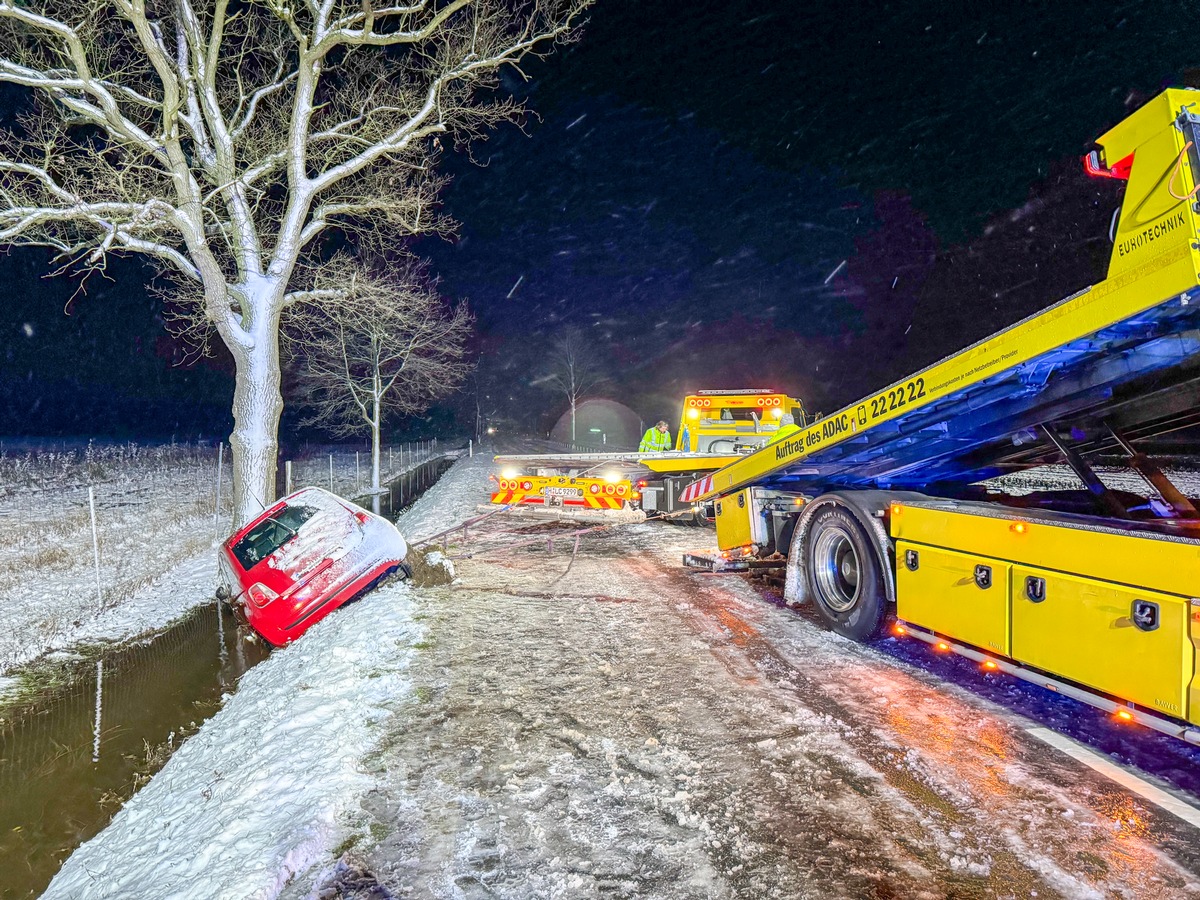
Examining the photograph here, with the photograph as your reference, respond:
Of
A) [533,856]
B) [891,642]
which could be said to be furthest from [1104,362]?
[533,856]

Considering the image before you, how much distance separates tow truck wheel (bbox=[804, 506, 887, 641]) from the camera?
569 centimetres

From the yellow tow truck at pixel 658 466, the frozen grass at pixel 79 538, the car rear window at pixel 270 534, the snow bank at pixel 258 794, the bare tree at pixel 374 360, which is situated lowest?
the snow bank at pixel 258 794

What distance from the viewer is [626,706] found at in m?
4.63

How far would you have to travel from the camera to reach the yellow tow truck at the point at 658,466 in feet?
38.5

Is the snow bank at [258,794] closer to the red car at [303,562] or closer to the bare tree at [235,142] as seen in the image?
the red car at [303,562]

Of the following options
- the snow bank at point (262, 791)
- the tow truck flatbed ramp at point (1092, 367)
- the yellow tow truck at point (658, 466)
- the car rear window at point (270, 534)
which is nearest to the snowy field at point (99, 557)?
the car rear window at point (270, 534)

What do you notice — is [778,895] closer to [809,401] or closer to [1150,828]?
[1150,828]

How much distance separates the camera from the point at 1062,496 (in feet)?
19.7

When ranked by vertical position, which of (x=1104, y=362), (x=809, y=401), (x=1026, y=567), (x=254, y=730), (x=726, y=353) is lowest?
(x=254, y=730)

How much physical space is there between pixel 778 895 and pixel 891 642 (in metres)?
3.83

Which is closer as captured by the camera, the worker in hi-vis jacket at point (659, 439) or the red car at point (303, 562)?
the red car at point (303, 562)

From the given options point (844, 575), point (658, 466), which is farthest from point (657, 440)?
point (844, 575)

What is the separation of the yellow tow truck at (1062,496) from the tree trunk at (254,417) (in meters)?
8.71

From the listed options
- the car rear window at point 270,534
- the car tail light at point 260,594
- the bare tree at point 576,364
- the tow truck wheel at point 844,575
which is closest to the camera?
the tow truck wheel at point 844,575
